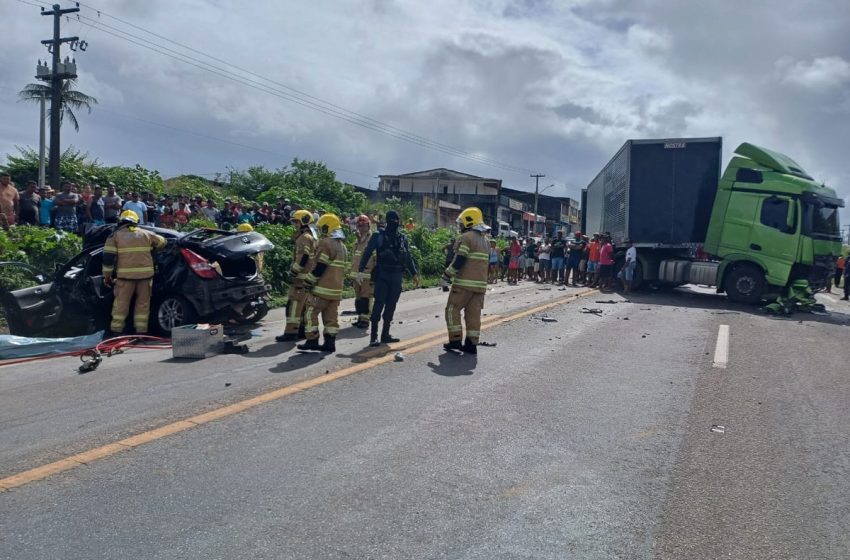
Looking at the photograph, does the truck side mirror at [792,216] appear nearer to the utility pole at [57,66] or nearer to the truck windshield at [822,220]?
the truck windshield at [822,220]

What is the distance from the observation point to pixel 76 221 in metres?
14.8

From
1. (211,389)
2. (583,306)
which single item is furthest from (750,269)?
(211,389)

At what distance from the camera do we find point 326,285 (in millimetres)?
8312

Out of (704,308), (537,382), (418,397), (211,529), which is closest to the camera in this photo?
(211,529)

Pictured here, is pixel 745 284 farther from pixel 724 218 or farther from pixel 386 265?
pixel 386 265

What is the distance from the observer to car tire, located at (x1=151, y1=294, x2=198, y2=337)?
928cm

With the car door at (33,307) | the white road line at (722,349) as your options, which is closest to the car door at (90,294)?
the car door at (33,307)

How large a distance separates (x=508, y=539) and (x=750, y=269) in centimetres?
1511

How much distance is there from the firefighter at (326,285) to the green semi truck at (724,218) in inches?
465

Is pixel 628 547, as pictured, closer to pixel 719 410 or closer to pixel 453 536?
pixel 453 536

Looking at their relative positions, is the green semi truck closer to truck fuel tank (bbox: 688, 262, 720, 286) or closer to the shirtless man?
truck fuel tank (bbox: 688, 262, 720, 286)

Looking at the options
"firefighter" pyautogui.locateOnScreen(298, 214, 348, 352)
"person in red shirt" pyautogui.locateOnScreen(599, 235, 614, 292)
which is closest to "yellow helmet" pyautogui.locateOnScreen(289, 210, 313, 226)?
"firefighter" pyautogui.locateOnScreen(298, 214, 348, 352)

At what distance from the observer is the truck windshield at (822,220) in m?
15.7

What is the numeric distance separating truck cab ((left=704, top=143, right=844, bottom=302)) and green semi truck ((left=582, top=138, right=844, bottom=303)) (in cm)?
2
